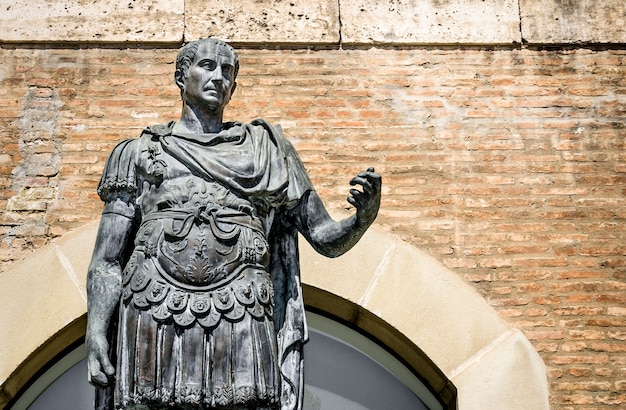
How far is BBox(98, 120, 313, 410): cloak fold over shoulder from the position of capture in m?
4.23

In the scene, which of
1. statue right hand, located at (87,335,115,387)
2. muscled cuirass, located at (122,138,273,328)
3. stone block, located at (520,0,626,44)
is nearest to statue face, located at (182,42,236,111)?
muscled cuirass, located at (122,138,273,328)

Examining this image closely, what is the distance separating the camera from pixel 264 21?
6973 millimetres

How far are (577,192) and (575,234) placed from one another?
9.5 inches

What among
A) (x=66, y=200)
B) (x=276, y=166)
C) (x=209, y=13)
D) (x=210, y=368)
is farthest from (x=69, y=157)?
(x=210, y=368)

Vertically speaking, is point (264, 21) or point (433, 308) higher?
point (264, 21)

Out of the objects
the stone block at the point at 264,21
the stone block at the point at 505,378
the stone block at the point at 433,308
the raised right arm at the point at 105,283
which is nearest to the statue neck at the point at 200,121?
the raised right arm at the point at 105,283

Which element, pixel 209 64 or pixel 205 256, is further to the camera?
pixel 209 64

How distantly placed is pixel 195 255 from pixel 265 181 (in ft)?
1.37

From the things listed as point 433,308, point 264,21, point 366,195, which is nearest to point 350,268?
point 433,308

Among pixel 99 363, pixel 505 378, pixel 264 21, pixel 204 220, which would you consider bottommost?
pixel 99 363

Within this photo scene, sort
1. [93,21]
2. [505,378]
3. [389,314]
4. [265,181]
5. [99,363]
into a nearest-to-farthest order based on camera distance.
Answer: [99,363], [265,181], [505,378], [389,314], [93,21]

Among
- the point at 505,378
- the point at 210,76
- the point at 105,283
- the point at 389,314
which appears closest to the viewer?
the point at 105,283

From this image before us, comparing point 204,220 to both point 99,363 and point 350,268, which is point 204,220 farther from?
point 350,268

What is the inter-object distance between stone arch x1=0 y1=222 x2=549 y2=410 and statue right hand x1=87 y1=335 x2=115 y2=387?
2.35 meters
